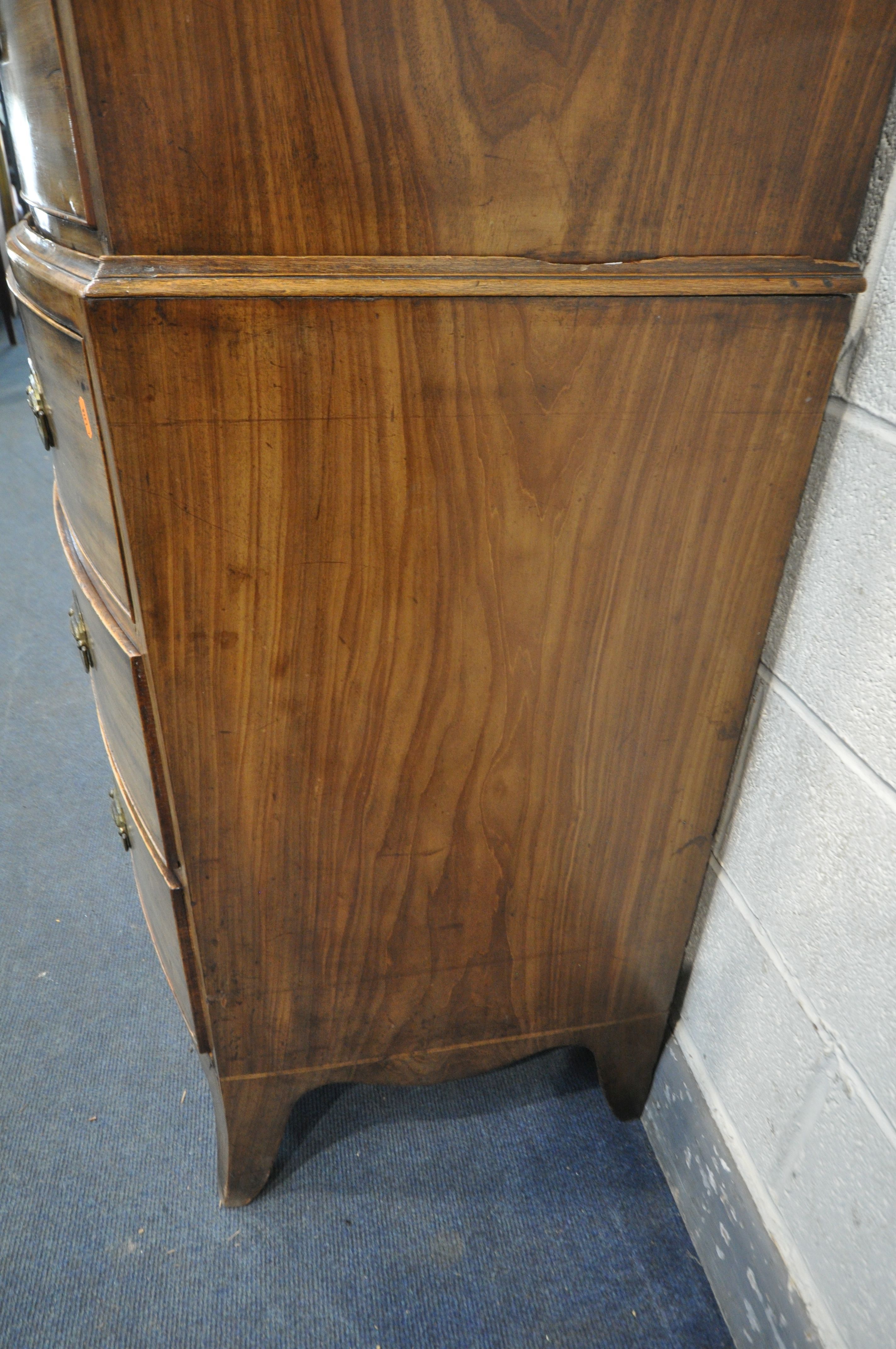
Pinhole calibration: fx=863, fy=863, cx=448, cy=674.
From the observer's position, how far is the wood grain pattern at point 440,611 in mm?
543

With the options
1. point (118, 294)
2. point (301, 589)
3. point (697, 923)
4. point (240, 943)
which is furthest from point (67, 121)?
point (697, 923)

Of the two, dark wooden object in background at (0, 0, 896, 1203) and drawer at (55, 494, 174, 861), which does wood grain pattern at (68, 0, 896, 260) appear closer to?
dark wooden object in background at (0, 0, 896, 1203)

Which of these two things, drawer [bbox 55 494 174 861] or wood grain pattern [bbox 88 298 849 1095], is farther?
drawer [bbox 55 494 174 861]

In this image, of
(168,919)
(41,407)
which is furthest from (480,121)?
(168,919)

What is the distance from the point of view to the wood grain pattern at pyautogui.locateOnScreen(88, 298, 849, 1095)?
0.54m

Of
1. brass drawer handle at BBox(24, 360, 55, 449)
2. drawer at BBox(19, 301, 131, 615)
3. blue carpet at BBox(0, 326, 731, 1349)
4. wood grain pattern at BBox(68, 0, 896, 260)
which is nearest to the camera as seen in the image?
wood grain pattern at BBox(68, 0, 896, 260)

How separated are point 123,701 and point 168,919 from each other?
230mm

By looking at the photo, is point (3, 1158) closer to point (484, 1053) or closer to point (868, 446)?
point (484, 1053)

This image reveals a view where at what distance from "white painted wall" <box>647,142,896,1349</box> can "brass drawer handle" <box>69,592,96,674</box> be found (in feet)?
2.14

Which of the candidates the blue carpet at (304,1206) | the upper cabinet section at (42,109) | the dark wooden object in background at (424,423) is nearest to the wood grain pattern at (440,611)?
the dark wooden object in background at (424,423)

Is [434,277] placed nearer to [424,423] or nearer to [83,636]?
[424,423]

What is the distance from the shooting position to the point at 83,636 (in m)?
0.90

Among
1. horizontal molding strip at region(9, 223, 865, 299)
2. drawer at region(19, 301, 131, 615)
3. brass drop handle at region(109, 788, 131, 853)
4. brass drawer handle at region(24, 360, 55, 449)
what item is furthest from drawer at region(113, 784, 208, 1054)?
horizontal molding strip at region(9, 223, 865, 299)

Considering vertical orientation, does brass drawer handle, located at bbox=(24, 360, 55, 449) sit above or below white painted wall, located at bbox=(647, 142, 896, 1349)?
above
